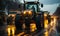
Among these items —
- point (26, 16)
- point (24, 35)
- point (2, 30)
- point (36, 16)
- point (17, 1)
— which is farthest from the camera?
point (17, 1)

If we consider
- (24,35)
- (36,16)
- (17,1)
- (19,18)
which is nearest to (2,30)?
(24,35)

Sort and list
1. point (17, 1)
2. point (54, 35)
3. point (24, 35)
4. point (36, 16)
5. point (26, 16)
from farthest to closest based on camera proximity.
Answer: point (17, 1) → point (36, 16) → point (26, 16) → point (54, 35) → point (24, 35)

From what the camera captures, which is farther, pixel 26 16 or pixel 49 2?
pixel 49 2

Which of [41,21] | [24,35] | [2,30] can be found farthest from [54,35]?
[2,30]

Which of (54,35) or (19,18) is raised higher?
(19,18)

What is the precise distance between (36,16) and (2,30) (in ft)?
13.0

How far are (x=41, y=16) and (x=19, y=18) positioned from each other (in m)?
0.97

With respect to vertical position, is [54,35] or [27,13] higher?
[27,13]

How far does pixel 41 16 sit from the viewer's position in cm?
959

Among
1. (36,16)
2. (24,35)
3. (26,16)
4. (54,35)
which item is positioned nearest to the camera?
(24,35)

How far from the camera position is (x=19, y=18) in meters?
9.31

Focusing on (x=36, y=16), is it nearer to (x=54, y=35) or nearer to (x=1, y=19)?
(x=54, y=35)

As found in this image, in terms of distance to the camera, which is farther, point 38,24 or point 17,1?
point 17,1

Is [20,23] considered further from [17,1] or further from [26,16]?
[17,1]
